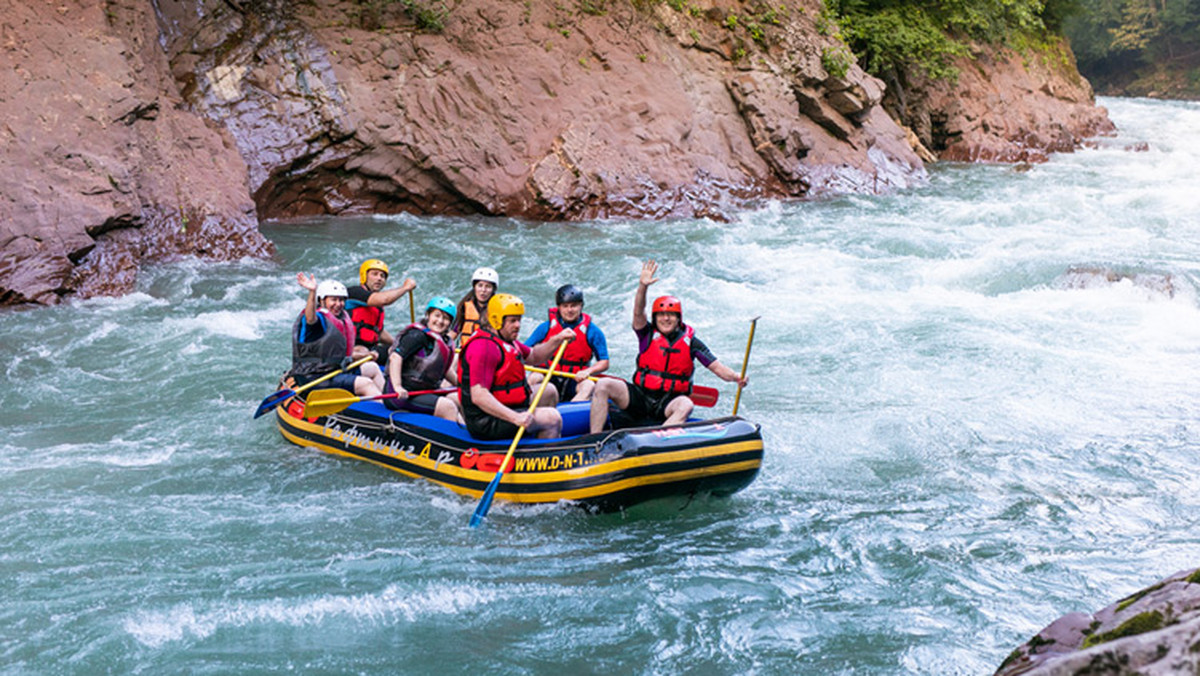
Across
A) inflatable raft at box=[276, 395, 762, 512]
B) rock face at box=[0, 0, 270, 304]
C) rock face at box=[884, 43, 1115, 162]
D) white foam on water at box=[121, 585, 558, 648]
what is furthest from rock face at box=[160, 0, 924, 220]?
white foam on water at box=[121, 585, 558, 648]

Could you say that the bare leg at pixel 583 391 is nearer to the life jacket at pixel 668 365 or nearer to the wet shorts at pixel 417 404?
the life jacket at pixel 668 365

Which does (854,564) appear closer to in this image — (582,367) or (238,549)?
(582,367)

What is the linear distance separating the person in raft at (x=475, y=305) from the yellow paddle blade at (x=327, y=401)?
81 cm

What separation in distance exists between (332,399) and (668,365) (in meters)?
2.26

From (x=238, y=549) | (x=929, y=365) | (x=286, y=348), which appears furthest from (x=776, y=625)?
(x=286, y=348)

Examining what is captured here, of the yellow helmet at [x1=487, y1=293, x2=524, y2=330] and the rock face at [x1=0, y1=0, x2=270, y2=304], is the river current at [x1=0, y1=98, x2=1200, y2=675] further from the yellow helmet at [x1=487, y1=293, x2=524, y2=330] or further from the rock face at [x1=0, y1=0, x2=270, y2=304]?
the yellow helmet at [x1=487, y1=293, x2=524, y2=330]

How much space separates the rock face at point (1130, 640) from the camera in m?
2.34

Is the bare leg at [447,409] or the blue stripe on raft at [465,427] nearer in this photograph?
the blue stripe on raft at [465,427]

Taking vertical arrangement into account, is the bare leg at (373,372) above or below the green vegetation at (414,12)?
below

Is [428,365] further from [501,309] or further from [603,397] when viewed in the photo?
[603,397]

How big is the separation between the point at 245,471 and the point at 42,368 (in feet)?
9.19

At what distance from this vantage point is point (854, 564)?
5234mm

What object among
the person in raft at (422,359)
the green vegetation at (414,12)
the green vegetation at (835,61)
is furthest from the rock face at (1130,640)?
the green vegetation at (835,61)

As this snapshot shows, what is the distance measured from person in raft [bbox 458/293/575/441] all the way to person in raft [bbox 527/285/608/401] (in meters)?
0.58
